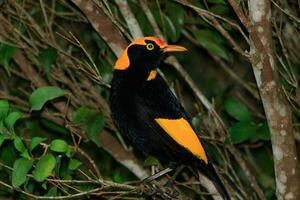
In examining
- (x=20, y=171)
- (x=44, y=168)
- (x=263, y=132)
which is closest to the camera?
(x=44, y=168)

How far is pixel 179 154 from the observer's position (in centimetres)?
461

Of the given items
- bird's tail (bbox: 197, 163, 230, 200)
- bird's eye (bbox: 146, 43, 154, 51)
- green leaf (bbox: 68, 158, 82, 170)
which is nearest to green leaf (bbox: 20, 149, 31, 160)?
green leaf (bbox: 68, 158, 82, 170)

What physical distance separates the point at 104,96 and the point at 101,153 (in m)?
0.71

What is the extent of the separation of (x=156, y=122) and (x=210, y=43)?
3.29 ft

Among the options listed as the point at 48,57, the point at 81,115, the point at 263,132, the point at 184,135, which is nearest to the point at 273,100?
the point at 184,135

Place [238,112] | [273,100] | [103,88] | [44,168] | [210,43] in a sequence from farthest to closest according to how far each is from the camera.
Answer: [103,88] → [210,43] → [238,112] → [273,100] → [44,168]

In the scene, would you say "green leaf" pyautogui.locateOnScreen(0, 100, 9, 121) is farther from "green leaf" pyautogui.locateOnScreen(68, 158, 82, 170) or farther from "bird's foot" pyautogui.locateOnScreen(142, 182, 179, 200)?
"bird's foot" pyautogui.locateOnScreen(142, 182, 179, 200)

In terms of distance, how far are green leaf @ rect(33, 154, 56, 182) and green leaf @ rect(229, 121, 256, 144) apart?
150 centimetres

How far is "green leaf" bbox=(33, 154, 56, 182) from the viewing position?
3.80m

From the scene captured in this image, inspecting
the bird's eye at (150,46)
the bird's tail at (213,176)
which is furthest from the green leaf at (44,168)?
the bird's eye at (150,46)

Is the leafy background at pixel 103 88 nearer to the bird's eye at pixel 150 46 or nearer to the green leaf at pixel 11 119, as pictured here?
the bird's eye at pixel 150 46

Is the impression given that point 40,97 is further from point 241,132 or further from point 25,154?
point 241,132

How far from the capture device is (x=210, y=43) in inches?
210

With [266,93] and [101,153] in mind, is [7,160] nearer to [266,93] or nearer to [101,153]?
[101,153]
